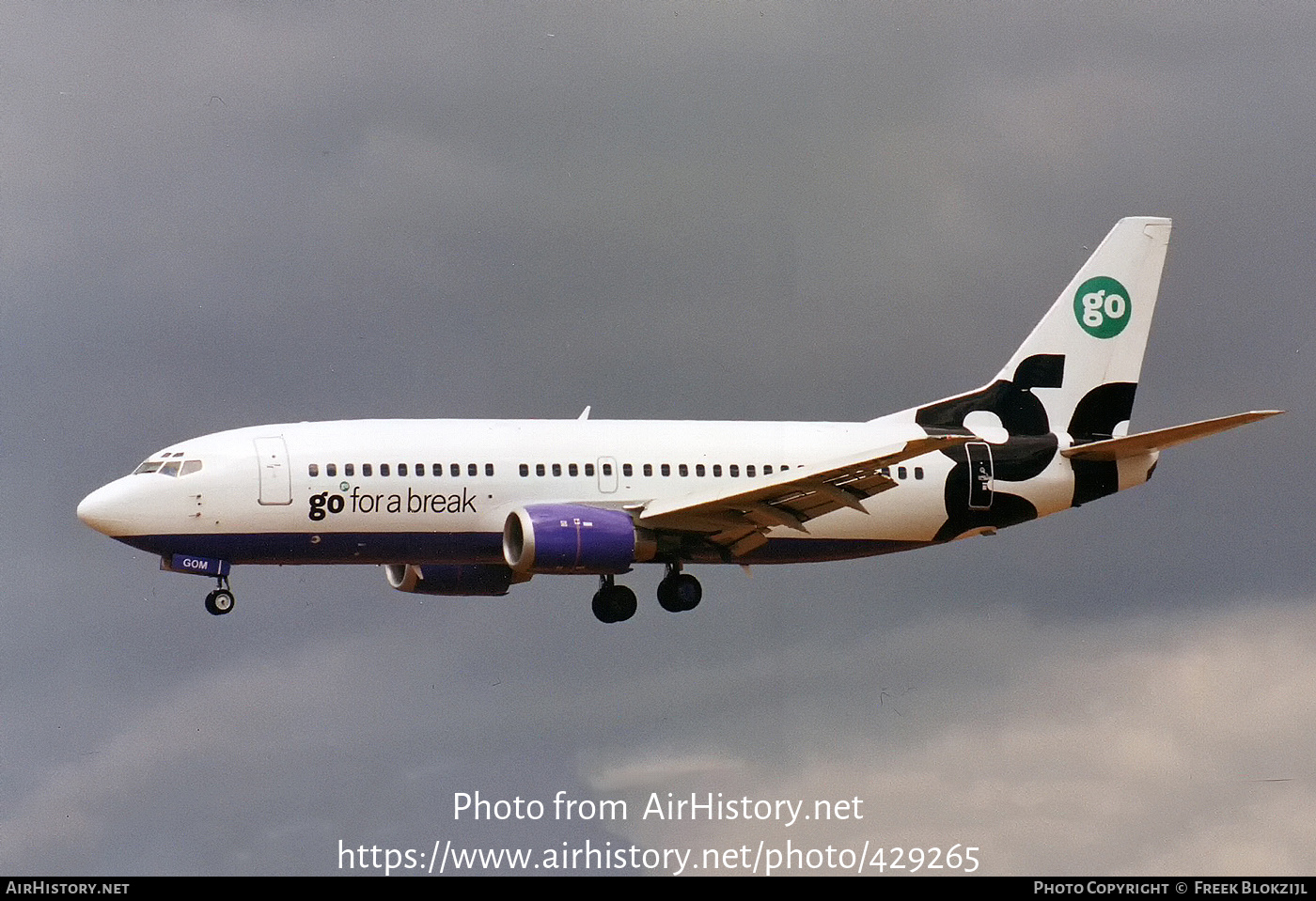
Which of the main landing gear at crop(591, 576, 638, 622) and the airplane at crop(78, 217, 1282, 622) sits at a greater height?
the airplane at crop(78, 217, 1282, 622)

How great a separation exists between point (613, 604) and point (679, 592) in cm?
188

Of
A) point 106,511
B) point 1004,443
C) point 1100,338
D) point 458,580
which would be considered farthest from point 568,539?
point 1100,338

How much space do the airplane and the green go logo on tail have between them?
77mm

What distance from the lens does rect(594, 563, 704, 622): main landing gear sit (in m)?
63.8

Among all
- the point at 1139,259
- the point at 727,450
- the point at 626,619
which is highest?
the point at 1139,259

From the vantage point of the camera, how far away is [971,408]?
67875mm

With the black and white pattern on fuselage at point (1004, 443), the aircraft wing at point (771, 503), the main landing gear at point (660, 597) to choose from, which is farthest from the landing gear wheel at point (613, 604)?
the black and white pattern on fuselage at point (1004, 443)

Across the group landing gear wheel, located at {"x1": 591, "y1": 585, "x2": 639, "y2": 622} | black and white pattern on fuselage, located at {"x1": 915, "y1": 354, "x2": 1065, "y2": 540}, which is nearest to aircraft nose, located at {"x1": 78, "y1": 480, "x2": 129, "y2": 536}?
landing gear wheel, located at {"x1": 591, "y1": 585, "x2": 639, "y2": 622}

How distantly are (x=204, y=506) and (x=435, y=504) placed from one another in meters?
5.66

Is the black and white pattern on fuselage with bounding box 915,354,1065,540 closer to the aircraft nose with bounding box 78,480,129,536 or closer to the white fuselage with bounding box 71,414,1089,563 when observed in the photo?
the white fuselage with bounding box 71,414,1089,563

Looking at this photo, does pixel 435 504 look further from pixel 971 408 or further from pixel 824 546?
pixel 971 408

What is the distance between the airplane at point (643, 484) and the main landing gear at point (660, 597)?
46mm

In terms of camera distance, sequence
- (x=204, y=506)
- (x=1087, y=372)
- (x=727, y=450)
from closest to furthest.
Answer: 1. (x=204, y=506)
2. (x=727, y=450)
3. (x=1087, y=372)

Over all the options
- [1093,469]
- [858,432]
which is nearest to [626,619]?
[858,432]
